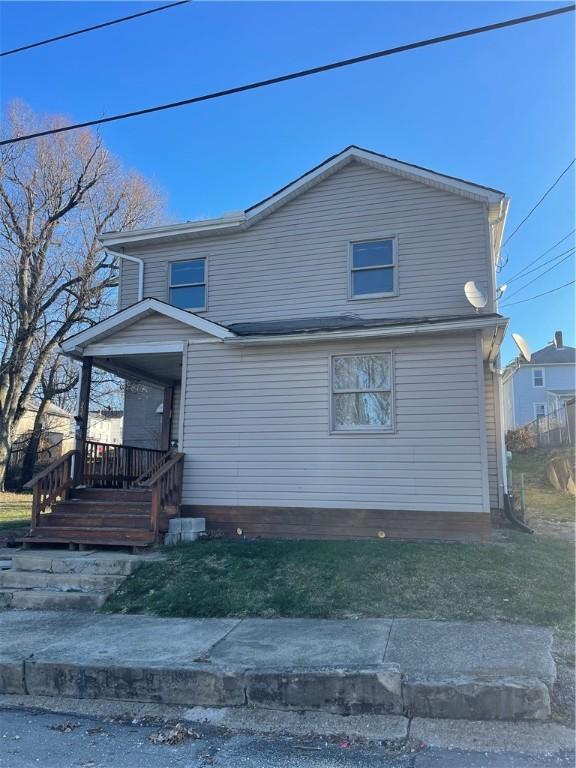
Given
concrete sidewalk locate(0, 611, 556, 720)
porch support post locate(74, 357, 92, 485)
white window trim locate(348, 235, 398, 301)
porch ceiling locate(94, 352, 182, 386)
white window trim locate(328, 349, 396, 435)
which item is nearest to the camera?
concrete sidewalk locate(0, 611, 556, 720)

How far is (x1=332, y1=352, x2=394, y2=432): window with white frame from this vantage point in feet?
31.0

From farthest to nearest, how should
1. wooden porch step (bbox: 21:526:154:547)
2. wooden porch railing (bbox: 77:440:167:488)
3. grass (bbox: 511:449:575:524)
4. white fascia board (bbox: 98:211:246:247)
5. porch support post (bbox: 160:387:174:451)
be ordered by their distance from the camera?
grass (bbox: 511:449:575:524) < porch support post (bbox: 160:387:174:451) < white fascia board (bbox: 98:211:246:247) < wooden porch railing (bbox: 77:440:167:488) < wooden porch step (bbox: 21:526:154:547)

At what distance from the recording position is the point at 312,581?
693 cm

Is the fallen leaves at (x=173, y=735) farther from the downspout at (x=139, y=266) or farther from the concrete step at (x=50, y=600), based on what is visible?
the downspout at (x=139, y=266)

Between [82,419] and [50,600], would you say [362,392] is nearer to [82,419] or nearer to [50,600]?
[82,419]

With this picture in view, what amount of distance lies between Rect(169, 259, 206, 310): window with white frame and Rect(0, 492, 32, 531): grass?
5909 mm

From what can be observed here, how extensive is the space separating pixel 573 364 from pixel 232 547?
35786 millimetres

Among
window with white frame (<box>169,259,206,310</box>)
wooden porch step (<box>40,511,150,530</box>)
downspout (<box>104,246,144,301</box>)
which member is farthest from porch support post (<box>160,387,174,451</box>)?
wooden porch step (<box>40,511,150,530</box>)

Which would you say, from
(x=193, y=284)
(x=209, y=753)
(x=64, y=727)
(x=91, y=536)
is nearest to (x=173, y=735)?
(x=209, y=753)

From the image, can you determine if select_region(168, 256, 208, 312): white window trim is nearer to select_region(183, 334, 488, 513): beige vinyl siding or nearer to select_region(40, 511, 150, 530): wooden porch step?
select_region(183, 334, 488, 513): beige vinyl siding

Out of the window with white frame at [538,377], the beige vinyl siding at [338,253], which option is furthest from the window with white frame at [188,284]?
the window with white frame at [538,377]

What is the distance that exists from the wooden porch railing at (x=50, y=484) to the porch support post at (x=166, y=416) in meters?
2.81

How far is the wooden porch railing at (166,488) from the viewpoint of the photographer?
28.6ft

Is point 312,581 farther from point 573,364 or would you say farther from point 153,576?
point 573,364
